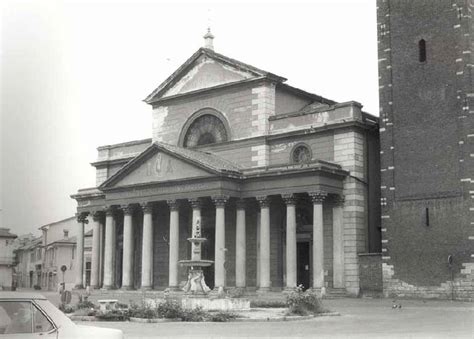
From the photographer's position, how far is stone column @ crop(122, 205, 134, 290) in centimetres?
4409

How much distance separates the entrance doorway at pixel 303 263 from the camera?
134 feet

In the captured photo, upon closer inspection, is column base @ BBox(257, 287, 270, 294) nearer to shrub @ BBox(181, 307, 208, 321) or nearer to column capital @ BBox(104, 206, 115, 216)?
column capital @ BBox(104, 206, 115, 216)

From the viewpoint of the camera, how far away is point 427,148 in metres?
35.7

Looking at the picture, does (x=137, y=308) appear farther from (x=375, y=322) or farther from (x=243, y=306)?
(x=375, y=322)

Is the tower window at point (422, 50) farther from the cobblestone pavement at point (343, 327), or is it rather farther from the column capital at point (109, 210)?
the column capital at point (109, 210)

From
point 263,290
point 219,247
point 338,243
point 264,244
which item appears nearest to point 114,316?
point 219,247

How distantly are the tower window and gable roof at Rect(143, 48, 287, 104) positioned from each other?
361 inches

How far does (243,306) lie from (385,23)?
19.4m

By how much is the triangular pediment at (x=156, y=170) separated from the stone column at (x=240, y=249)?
298 centimetres

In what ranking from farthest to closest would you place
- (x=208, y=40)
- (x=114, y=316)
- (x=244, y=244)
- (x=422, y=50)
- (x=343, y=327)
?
(x=208, y=40)
(x=244, y=244)
(x=422, y=50)
(x=114, y=316)
(x=343, y=327)

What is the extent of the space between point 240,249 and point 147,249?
22.2 feet

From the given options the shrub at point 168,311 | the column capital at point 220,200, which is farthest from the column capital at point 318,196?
the shrub at point 168,311

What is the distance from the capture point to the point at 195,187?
40.2m

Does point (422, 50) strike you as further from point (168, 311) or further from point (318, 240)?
point (168, 311)
